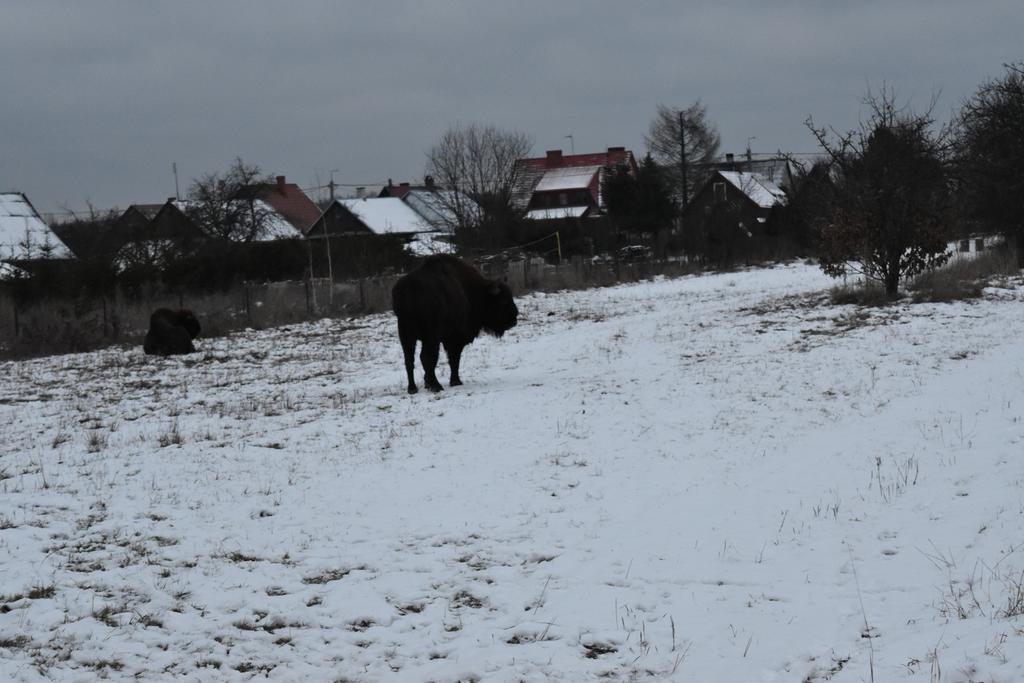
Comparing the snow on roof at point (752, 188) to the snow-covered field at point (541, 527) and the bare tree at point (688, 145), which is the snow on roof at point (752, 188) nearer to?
the bare tree at point (688, 145)

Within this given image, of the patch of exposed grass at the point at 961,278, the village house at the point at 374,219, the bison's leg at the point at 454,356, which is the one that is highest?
the village house at the point at 374,219

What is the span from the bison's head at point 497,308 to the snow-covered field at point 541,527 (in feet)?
3.04

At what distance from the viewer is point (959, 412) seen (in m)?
9.89

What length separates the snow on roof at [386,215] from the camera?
62906 mm

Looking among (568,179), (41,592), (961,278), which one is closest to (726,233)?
(961,278)

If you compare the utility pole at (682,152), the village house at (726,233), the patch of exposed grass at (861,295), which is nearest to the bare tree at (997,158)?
the patch of exposed grass at (861,295)

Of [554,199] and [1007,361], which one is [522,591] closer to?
[1007,361]

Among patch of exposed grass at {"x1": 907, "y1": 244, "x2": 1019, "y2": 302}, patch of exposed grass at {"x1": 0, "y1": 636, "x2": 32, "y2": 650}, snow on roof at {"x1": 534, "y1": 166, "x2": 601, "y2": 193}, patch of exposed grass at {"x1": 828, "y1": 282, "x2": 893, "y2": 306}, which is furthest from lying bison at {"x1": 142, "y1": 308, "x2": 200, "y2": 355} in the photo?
snow on roof at {"x1": 534, "y1": 166, "x2": 601, "y2": 193}

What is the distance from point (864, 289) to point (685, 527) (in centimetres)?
1653

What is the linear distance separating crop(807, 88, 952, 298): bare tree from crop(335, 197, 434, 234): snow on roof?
4225 centimetres

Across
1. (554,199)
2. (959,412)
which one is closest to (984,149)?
(959,412)

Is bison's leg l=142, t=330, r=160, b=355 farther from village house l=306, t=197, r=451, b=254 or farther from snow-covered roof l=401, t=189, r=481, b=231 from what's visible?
village house l=306, t=197, r=451, b=254

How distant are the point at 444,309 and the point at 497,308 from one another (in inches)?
62.0

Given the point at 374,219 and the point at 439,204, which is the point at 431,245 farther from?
the point at 374,219
